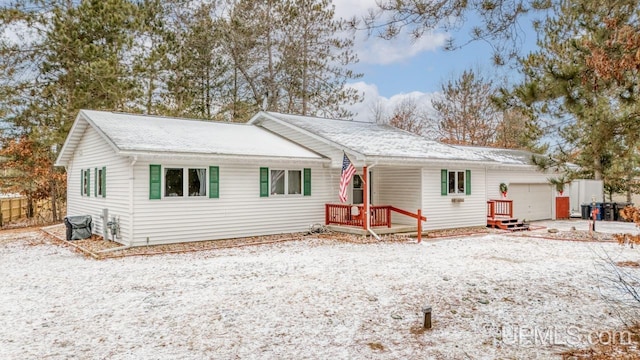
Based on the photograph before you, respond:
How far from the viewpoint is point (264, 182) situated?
1290 cm

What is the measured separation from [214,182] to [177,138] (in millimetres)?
1686

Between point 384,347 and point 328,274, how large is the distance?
332cm

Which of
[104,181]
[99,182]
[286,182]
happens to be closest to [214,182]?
[286,182]

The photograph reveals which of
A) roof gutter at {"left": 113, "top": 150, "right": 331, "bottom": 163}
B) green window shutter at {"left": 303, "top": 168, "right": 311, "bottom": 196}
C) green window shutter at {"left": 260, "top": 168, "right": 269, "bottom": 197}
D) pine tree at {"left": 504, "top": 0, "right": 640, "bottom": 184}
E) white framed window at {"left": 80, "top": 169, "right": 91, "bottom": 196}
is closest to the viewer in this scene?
pine tree at {"left": 504, "top": 0, "right": 640, "bottom": 184}

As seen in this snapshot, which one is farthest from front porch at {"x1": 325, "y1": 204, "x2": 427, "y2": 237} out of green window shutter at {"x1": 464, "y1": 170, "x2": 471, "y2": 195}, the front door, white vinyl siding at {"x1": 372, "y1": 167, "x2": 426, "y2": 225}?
green window shutter at {"x1": 464, "y1": 170, "x2": 471, "y2": 195}

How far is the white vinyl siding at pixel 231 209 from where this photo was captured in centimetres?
1092

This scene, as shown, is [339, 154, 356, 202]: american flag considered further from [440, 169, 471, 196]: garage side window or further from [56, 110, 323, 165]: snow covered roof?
[440, 169, 471, 196]: garage side window

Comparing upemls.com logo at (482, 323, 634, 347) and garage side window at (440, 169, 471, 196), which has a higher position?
garage side window at (440, 169, 471, 196)

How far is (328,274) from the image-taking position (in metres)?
7.77

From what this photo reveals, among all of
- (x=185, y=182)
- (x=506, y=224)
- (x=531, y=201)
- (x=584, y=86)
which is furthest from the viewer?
(x=531, y=201)

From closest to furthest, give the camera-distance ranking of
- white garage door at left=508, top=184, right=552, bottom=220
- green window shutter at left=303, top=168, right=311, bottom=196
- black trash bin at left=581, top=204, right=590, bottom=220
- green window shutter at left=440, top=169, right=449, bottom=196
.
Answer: green window shutter at left=303, top=168, right=311, bottom=196 < green window shutter at left=440, top=169, right=449, bottom=196 < white garage door at left=508, top=184, right=552, bottom=220 < black trash bin at left=581, top=204, right=590, bottom=220

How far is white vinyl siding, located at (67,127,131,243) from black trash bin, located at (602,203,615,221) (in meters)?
18.9

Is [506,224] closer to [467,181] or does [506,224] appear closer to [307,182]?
[467,181]

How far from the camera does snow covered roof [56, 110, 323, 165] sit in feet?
35.6
